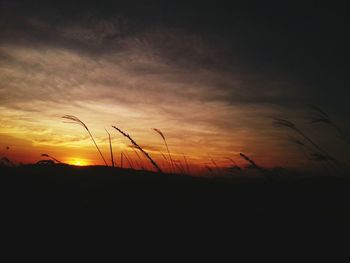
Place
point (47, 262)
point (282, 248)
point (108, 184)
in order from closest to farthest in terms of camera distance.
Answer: point (47, 262)
point (282, 248)
point (108, 184)

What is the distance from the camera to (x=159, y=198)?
2.92 m

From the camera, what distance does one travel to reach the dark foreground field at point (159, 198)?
101 inches

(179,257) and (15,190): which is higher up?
(15,190)

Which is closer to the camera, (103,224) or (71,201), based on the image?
(103,224)

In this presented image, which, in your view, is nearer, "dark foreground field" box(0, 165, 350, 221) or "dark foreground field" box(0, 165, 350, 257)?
"dark foreground field" box(0, 165, 350, 257)

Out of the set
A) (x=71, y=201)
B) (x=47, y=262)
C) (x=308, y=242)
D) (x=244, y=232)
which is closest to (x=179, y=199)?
(x=244, y=232)

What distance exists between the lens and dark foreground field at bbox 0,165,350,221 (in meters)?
2.57

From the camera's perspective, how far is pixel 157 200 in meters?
2.86

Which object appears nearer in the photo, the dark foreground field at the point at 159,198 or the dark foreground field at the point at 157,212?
the dark foreground field at the point at 157,212

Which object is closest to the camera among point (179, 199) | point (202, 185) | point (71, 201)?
point (71, 201)

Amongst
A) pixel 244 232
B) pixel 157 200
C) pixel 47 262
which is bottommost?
pixel 47 262

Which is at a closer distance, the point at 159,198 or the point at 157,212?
the point at 157,212

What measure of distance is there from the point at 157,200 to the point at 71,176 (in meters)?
1.48

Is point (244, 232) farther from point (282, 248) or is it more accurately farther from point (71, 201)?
point (71, 201)
